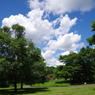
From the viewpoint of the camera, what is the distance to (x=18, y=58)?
26750mm

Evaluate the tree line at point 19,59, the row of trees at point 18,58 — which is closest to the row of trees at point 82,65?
the tree line at point 19,59

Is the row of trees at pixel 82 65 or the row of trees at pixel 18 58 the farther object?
the row of trees at pixel 82 65

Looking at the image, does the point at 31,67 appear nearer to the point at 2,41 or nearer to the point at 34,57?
the point at 34,57

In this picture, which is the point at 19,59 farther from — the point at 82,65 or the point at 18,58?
the point at 82,65

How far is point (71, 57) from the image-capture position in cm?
5459

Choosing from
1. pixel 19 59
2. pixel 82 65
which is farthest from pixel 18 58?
pixel 82 65

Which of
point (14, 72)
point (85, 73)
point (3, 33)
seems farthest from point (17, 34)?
point (85, 73)

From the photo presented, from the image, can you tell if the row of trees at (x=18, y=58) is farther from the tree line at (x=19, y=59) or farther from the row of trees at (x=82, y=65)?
the row of trees at (x=82, y=65)

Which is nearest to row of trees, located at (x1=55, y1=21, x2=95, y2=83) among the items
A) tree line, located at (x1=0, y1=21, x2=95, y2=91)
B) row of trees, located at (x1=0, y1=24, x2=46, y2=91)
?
tree line, located at (x1=0, y1=21, x2=95, y2=91)

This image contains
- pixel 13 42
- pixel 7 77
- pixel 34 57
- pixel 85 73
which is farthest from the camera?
pixel 85 73

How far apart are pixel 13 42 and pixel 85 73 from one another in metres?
36.0

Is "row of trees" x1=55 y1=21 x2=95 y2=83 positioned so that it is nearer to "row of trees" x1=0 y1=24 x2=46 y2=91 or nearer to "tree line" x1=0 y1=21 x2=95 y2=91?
"tree line" x1=0 y1=21 x2=95 y2=91

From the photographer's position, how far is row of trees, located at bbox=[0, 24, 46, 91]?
2538cm

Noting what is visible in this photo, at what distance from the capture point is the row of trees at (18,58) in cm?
2538
